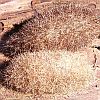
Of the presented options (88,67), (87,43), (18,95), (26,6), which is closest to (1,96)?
(18,95)

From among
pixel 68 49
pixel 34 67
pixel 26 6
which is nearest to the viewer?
pixel 34 67

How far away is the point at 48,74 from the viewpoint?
411 cm

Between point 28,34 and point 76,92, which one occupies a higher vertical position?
point 28,34

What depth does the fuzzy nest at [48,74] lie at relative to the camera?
13.3ft

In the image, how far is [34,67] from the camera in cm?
417

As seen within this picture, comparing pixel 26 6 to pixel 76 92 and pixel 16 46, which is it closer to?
pixel 16 46

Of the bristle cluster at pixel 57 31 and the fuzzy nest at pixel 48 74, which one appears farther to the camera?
the bristle cluster at pixel 57 31

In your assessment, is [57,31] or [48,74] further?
[57,31]

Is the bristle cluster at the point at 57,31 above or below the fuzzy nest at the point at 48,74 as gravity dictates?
above

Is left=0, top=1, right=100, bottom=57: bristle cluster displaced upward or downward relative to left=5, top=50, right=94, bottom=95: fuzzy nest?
upward

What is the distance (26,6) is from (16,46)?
76 centimetres

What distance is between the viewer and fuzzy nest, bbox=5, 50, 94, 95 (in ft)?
13.3

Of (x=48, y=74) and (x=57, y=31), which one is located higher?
(x=57, y=31)

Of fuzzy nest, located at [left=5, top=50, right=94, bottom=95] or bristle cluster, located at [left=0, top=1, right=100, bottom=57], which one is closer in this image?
fuzzy nest, located at [left=5, top=50, right=94, bottom=95]
